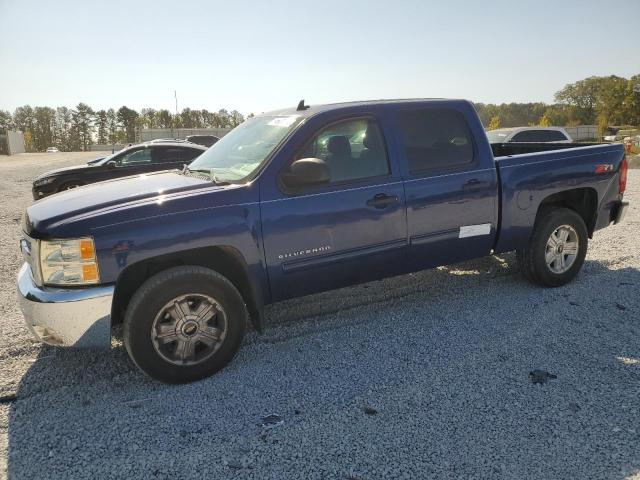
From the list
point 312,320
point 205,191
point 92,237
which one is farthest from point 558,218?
point 92,237

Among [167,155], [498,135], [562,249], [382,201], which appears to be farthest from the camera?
[498,135]

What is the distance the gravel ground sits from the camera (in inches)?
101

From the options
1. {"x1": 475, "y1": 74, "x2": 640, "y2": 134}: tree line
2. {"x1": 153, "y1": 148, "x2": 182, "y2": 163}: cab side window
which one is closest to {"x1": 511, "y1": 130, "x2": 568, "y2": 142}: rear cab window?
{"x1": 153, "y1": 148, "x2": 182, "y2": 163}: cab side window

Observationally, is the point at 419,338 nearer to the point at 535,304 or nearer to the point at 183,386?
the point at 535,304

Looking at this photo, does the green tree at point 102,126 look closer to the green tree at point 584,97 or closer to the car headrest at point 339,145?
the green tree at point 584,97

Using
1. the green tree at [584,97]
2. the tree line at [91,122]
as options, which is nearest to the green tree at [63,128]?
the tree line at [91,122]

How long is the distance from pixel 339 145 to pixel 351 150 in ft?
0.35

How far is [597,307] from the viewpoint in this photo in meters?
4.49

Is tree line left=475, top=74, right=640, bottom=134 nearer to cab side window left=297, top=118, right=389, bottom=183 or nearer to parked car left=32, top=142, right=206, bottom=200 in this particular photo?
parked car left=32, top=142, right=206, bottom=200

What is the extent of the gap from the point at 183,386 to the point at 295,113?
2326 millimetres

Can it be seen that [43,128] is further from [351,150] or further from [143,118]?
[351,150]

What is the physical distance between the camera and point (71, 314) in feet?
10.1

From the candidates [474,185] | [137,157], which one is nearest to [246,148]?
[474,185]

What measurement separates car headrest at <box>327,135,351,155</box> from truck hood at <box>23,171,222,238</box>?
90cm
